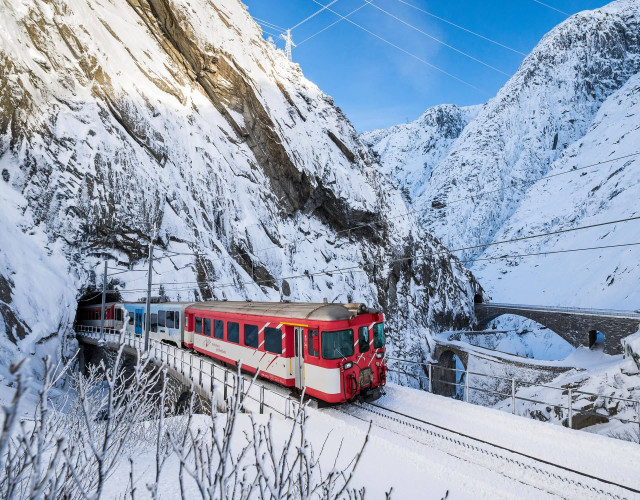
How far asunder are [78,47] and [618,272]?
2661 inches

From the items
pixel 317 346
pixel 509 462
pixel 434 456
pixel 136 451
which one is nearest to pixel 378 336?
pixel 317 346

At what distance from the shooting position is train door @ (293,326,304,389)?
1152 cm

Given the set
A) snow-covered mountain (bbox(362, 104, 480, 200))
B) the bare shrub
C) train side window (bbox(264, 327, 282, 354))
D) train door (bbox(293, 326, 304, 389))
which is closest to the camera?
the bare shrub

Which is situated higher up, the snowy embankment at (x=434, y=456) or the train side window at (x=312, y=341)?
the train side window at (x=312, y=341)

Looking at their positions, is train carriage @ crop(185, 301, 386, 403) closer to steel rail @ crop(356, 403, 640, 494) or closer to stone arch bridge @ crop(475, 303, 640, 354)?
steel rail @ crop(356, 403, 640, 494)

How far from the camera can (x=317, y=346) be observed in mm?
10812

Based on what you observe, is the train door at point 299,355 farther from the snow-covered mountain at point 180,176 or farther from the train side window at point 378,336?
the snow-covered mountain at point 180,176

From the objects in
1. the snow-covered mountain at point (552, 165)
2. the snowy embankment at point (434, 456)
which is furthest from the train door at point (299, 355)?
the snow-covered mountain at point (552, 165)

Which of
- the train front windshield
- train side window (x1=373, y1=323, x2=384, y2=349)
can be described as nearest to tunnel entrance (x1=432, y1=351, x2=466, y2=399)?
train side window (x1=373, y1=323, x2=384, y2=349)

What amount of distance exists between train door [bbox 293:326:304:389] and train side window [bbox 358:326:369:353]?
1.80 m

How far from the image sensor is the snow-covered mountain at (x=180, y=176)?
26.1 metres

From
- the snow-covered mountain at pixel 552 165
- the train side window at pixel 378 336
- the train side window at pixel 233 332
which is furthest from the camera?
the snow-covered mountain at pixel 552 165

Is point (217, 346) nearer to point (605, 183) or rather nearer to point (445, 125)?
point (605, 183)

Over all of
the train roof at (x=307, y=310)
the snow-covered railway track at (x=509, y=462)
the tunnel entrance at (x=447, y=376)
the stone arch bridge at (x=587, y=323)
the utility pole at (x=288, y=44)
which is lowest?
the tunnel entrance at (x=447, y=376)
